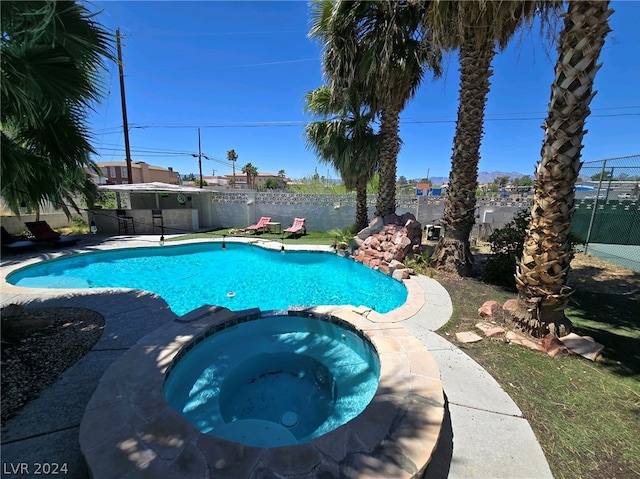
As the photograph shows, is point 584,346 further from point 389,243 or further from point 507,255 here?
point 389,243

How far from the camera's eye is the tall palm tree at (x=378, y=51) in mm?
7793

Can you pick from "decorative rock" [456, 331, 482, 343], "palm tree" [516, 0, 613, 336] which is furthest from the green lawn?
"palm tree" [516, 0, 613, 336]

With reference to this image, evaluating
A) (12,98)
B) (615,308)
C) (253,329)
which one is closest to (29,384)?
(253,329)

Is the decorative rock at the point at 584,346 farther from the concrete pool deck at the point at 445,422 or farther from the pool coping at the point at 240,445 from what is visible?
the pool coping at the point at 240,445

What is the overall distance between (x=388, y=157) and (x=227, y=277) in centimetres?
713

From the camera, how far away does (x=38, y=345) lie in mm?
3822

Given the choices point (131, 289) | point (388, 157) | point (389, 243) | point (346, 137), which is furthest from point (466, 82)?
point (131, 289)

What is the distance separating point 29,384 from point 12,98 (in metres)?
3.41

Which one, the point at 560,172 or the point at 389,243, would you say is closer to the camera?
the point at 560,172

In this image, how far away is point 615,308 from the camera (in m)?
5.20

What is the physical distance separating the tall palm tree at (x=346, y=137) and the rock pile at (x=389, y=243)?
86.1 inches

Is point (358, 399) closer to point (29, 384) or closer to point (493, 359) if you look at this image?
point (493, 359)

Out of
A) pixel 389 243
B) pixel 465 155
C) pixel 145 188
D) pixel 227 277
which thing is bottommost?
pixel 227 277

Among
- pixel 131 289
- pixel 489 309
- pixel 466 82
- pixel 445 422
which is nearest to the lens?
pixel 445 422
